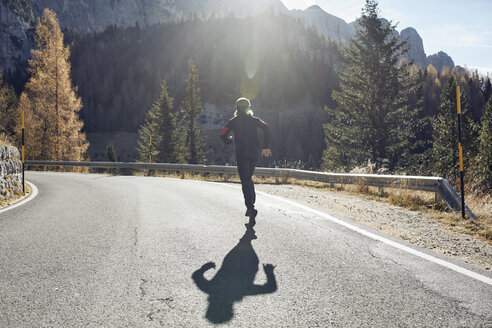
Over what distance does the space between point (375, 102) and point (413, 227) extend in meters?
17.9

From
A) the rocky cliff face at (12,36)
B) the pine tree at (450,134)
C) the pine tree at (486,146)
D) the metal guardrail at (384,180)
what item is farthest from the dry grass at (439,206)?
the rocky cliff face at (12,36)

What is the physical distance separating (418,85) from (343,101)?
4.61 metres

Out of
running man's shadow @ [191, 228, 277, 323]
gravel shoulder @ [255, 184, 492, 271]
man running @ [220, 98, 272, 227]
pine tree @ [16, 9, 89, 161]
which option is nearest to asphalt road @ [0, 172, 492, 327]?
running man's shadow @ [191, 228, 277, 323]

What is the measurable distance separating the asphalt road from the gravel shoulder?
47 centimetres

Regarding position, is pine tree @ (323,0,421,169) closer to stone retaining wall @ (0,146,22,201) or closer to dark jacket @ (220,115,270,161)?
dark jacket @ (220,115,270,161)

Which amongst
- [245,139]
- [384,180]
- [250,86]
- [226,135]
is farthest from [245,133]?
[250,86]

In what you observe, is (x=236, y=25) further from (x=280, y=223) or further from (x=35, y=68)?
(x=280, y=223)

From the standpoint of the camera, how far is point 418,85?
2152 cm

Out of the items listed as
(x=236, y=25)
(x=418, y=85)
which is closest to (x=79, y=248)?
(x=418, y=85)

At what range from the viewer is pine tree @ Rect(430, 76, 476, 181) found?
27.4 metres

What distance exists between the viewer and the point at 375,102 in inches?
868

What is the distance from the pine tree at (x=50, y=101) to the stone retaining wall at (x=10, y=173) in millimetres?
16821

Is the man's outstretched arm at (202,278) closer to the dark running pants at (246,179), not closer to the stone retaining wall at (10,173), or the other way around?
the dark running pants at (246,179)

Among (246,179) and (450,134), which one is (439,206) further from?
(450,134)
